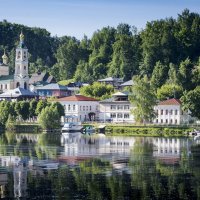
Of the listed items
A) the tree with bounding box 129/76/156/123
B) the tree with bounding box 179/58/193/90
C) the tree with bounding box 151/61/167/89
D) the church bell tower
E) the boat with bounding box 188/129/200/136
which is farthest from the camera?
the church bell tower

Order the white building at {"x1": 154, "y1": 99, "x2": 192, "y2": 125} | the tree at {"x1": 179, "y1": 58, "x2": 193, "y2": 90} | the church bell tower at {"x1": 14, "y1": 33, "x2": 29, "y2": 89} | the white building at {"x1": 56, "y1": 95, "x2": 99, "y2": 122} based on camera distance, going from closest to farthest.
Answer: the white building at {"x1": 154, "y1": 99, "x2": 192, "y2": 125}, the tree at {"x1": 179, "y1": 58, "x2": 193, "y2": 90}, the white building at {"x1": 56, "y1": 95, "x2": 99, "y2": 122}, the church bell tower at {"x1": 14, "y1": 33, "x2": 29, "y2": 89}

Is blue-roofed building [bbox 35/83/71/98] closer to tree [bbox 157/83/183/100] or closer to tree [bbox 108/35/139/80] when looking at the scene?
tree [bbox 108/35/139/80]

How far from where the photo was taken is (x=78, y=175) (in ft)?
151

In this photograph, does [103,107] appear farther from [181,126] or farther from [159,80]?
[181,126]

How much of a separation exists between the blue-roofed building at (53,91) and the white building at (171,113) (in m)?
30.6

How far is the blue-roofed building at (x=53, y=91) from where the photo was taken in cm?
13588

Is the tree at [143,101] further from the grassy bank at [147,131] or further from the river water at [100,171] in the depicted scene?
the river water at [100,171]

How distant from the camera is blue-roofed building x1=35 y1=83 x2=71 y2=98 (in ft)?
446

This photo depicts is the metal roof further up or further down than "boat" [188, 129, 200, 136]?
further up

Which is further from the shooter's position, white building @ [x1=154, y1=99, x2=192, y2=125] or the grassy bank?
white building @ [x1=154, y1=99, x2=192, y2=125]

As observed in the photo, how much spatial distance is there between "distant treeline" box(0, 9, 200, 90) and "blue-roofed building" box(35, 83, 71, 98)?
1170 centimetres

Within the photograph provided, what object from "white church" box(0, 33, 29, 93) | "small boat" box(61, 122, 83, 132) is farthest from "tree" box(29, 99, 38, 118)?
"white church" box(0, 33, 29, 93)

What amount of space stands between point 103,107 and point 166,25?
28748 mm

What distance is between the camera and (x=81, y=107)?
119125 millimetres
